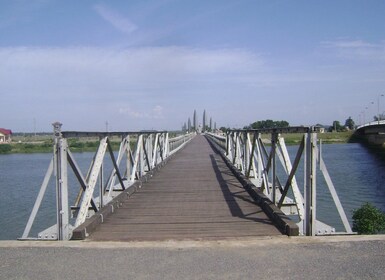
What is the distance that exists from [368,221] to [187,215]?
26.0 feet

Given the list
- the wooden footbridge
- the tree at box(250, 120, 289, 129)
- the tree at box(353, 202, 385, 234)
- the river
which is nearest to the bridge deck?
the wooden footbridge

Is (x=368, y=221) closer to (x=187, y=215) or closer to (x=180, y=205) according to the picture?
(x=180, y=205)

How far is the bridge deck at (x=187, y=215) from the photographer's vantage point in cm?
577

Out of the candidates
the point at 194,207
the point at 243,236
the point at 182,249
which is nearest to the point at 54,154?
the point at 182,249

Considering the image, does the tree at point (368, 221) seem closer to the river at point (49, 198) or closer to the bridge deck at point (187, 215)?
the river at point (49, 198)

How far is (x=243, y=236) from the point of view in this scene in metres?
5.53

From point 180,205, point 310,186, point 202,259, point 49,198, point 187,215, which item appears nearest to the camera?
point 202,259

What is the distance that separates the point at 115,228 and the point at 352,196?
18906 mm

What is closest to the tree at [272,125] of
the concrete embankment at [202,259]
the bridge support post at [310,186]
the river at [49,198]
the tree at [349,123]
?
the bridge support post at [310,186]

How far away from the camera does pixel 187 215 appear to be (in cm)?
706

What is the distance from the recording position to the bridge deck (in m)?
5.77

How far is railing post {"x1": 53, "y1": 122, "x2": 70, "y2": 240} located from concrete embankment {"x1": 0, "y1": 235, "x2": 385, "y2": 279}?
0.32 m

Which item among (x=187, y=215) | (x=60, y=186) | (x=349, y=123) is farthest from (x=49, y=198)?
(x=349, y=123)

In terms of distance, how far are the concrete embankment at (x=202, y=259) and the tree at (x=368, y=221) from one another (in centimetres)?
812
